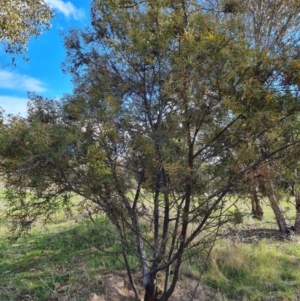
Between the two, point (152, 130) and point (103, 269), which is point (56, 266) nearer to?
point (103, 269)

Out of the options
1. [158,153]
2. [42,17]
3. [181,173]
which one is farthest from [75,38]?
[42,17]

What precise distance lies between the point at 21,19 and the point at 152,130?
408cm

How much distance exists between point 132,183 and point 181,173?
2.13ft

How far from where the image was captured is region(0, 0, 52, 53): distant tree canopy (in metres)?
5.37

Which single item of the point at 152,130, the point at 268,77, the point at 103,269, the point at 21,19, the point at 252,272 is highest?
the point at 21,19

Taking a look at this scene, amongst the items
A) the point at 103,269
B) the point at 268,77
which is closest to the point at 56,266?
the point at 103,269

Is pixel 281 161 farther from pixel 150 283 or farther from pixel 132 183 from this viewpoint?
pixel 150 283

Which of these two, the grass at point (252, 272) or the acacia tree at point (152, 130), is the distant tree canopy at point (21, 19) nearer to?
the acacia tree at point (152, 130)

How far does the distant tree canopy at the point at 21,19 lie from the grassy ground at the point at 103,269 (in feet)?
10.3

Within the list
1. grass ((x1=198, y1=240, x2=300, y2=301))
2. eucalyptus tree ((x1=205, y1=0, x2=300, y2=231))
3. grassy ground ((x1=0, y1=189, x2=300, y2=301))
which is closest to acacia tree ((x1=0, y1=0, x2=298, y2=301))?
eucalyptus tree ((x1=205, y1=0, x2=300, y2=231))

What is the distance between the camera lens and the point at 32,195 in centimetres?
307

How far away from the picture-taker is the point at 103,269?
4320 millimetres

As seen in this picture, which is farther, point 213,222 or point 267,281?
point 267,281

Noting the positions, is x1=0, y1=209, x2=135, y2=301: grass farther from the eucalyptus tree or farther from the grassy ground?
the eucalyptus tree
